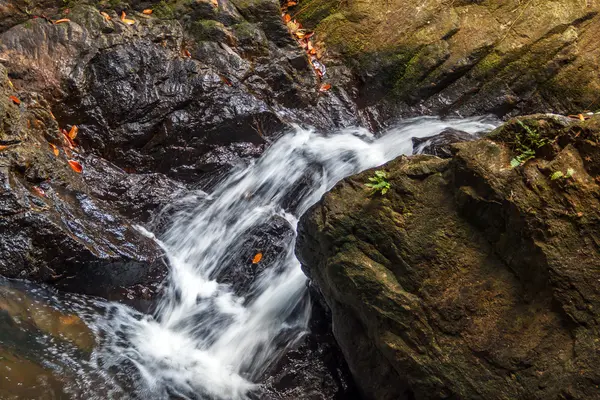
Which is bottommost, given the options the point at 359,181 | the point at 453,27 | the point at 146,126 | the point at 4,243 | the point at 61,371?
the point at 61,371

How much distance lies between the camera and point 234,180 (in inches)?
263

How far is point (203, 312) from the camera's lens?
5.42 metres

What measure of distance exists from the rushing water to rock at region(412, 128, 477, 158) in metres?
0.33

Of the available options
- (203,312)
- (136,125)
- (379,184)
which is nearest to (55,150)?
(136,125)

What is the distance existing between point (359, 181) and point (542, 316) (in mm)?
1847

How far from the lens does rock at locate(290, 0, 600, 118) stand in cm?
771

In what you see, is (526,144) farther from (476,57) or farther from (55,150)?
(55,150)

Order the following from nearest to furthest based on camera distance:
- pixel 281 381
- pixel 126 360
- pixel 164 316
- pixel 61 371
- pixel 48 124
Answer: pixel 61 371 → pixel 126 360 → pixel 281 381 → pixel 164 316 → pixel 48 124

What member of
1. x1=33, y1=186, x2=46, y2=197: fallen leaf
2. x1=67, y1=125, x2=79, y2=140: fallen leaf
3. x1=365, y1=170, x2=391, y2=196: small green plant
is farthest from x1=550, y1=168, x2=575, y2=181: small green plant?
x1=67, y1=125, x2=79, y2=140: fallen leaf

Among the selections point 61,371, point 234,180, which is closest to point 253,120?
point 234,180

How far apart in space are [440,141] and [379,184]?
2.60 m

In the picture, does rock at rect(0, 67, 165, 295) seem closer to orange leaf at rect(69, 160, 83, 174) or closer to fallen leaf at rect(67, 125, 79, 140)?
orange leaf at rect(69, 160, 83, 174)

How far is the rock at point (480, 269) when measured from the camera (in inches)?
136

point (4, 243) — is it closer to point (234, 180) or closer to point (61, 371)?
point (61, 371)
